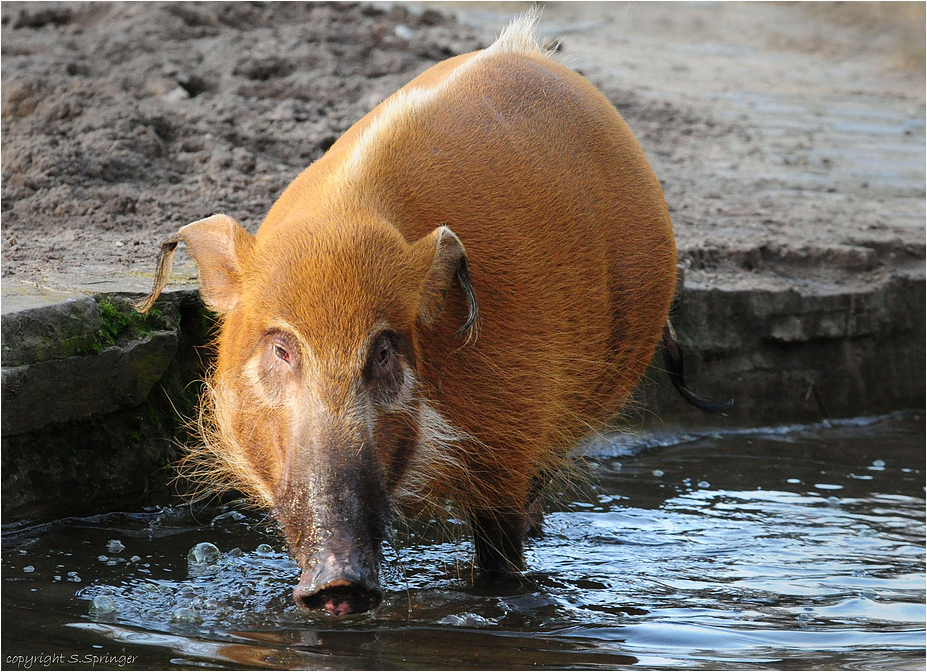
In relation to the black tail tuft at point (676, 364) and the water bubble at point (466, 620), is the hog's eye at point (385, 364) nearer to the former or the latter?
the water bubble at point (466, 620)

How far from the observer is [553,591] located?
13.9ft

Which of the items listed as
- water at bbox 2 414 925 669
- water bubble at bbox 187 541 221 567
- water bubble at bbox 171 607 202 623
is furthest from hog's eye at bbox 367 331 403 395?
water bubble at bbox 187 541 221 567

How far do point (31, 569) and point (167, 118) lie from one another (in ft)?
13.6

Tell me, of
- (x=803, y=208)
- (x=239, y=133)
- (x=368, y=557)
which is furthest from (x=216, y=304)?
(x=803, y=208)

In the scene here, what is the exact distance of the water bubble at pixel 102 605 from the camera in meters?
3.64

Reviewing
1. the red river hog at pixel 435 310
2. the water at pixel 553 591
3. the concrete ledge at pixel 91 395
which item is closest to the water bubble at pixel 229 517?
the water at pixel 553 591

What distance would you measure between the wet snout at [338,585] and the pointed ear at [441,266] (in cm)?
84

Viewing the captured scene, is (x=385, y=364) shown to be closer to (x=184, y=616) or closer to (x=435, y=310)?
(x=435, y=310)

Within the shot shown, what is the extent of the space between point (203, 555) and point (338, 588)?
1.44 m

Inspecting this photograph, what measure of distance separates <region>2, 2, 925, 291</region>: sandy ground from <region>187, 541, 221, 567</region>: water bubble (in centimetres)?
139

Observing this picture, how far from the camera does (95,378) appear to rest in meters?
4.41

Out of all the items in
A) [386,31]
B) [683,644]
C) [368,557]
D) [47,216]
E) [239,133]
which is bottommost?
[683,644]

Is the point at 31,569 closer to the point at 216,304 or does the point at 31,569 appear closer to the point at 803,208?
the point at 216,304

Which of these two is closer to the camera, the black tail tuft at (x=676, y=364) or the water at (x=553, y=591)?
the water at (x=553, y=591)
